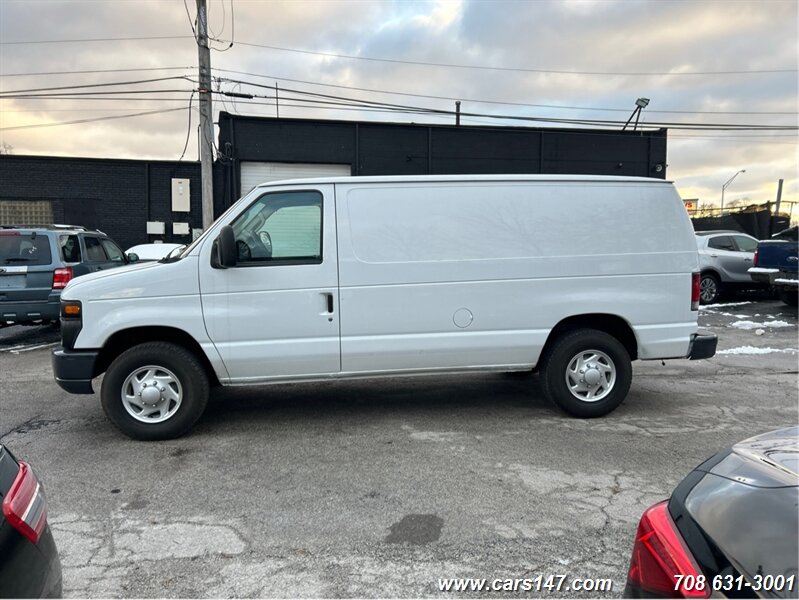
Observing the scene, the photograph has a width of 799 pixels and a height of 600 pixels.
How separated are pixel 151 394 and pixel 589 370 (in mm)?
3869

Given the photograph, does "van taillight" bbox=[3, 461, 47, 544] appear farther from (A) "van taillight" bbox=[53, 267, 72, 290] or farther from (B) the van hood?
(A) "van taillight" bbox=[53, 267, 72, 290]

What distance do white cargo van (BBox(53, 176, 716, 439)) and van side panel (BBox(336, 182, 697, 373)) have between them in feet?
0.04

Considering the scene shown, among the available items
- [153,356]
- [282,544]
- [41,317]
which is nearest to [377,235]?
[153,356]

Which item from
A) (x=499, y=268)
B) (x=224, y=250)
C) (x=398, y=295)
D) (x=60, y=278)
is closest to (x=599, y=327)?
(x=499, y=268)

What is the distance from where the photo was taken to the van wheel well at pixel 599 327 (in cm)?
545

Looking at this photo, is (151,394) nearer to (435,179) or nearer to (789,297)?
(435,179)

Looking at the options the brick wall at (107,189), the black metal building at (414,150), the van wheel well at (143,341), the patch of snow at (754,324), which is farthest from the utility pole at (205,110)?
the patch of snow at (754,324)

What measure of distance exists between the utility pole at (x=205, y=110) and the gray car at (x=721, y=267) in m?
12.4

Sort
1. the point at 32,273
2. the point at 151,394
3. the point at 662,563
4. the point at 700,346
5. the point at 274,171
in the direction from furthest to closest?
1. the point at 274,171
2. the point at 32,273
3. the point at 700,346
4. the point at 151,394
5. the point at 662,563

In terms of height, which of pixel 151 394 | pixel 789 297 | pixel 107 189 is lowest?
pixel 151 394

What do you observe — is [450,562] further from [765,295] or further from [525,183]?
[765,295]

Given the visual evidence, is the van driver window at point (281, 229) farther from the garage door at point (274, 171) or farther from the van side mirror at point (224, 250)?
the garage door at point (274, 171)

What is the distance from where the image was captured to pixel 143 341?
16.4 ft

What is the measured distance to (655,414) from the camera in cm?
563
